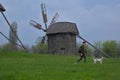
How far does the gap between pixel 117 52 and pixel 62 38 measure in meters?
38.0

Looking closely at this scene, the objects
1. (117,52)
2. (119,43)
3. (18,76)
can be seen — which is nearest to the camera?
(18,76)

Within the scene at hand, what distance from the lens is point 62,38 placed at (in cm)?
6069

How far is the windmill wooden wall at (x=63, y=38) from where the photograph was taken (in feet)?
199

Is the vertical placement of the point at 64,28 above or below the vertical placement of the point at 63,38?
above

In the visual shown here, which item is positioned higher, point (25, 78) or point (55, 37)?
point (55, 37)

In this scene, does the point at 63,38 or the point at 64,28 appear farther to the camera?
the point at 64,28

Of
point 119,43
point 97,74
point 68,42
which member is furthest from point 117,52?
point 97,74

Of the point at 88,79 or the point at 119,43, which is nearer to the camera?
the point at 88,79

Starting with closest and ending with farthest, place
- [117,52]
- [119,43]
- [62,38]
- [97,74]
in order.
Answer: [97,74] < [62,38] < [117,52] < [119,43]

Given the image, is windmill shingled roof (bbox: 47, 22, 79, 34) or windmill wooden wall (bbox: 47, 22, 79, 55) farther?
windmill shingled roof (bbox: 47, 22, 79, 34)

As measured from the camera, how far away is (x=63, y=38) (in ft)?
199

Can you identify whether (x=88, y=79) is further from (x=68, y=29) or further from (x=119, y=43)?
(x=119, y=43)

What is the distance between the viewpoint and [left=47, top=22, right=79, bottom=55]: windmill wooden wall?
60625 mm

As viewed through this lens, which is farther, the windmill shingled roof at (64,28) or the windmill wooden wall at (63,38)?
the windmill shingled roof at (64,28)
